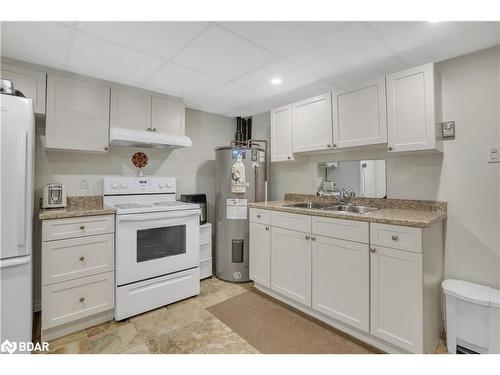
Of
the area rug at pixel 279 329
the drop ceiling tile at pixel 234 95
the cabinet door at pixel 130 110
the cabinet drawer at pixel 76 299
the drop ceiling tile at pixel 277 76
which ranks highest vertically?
the drop ceiling tile at pixel 234 95

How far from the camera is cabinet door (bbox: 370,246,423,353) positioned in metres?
1.48

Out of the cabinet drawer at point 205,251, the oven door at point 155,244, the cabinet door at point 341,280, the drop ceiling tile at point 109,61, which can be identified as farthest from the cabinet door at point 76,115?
the cabinet door at point 341,280

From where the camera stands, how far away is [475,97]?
181 centimetres

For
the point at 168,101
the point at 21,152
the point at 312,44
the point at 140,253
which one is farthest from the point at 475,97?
the point at 21,152

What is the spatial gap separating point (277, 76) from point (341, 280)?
193cm

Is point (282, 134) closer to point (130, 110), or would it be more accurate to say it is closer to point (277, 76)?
point (277, 76)

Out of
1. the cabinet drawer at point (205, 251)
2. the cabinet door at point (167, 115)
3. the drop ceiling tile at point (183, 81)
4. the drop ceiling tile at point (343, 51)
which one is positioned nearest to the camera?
the drop ceiling tile at point (343, 51)

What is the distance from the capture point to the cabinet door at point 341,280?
5.65 feet

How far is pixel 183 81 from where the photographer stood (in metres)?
2.36

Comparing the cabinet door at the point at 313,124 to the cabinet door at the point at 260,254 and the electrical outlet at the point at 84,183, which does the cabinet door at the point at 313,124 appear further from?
the electrical outlet at the point at 84,183

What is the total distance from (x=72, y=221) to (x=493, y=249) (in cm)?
328

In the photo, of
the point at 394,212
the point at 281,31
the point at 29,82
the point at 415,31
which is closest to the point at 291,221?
the point at 394,212

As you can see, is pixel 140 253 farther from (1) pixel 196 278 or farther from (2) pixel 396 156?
(2) pixel 396 156

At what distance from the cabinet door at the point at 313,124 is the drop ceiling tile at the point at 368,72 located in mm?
182
